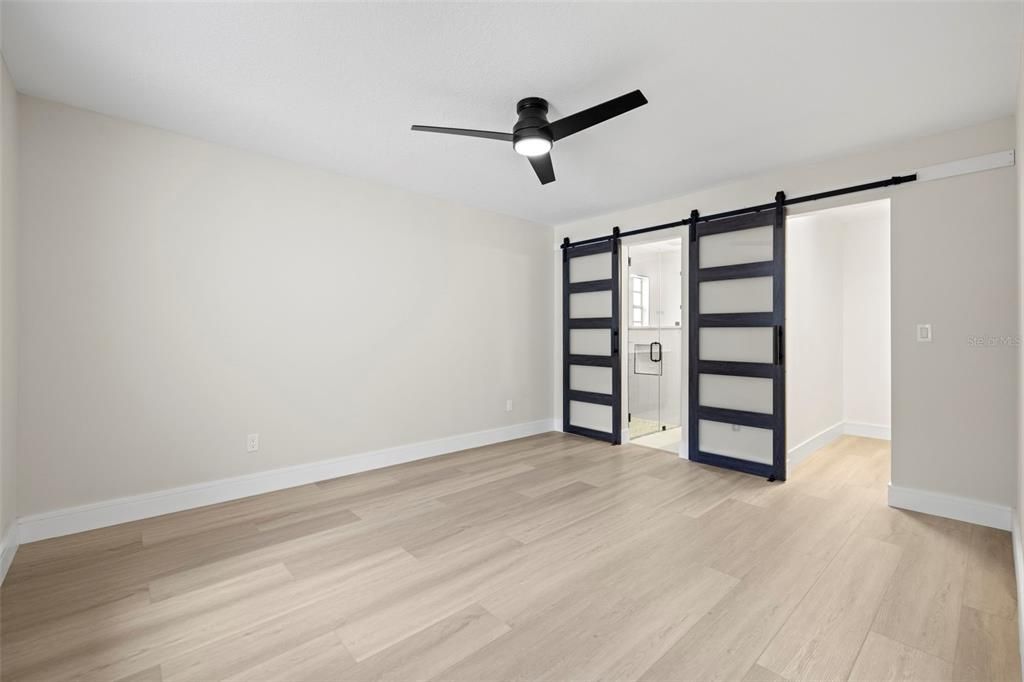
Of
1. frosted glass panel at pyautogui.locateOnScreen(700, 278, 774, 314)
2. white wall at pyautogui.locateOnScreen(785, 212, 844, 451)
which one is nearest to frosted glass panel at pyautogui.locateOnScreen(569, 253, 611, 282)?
frosted glass panel at pyautogui.locateOnScreen(700, 278, 774, 314)

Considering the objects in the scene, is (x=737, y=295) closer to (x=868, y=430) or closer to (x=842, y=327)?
(x=842, y=327)

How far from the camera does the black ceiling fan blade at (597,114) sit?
2222 millimetres

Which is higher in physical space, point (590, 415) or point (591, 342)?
point (591, 342)

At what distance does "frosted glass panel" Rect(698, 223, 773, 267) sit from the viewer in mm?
3941

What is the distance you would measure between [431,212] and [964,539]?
4.79m

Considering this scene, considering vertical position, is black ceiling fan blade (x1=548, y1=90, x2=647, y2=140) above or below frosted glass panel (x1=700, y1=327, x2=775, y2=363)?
above

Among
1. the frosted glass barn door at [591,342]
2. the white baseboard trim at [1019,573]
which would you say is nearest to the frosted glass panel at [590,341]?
the frosted glass barn door at [591,342]

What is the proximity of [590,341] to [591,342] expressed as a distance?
2 centimetres

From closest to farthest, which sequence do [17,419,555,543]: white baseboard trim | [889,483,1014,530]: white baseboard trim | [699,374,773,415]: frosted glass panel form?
[17,419,555,543]: white baseboard trim, [889,483,1014,530]: white baseboard trim, [699,374,773,415]: frosted glass panel

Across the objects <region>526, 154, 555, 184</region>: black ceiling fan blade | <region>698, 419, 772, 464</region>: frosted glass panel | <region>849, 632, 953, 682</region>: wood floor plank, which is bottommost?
<region>849, 632, 953, 682</region>: wood floor plank

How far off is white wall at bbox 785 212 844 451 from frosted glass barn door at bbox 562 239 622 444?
66.9 inches

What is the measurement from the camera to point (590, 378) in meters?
5.45

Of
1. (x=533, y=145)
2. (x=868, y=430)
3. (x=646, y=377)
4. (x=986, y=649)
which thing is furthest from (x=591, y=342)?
(x=986, y=649)

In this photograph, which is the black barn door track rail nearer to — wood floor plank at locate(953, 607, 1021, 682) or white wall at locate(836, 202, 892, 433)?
white wall at locate(836, 202, 892, 433)
